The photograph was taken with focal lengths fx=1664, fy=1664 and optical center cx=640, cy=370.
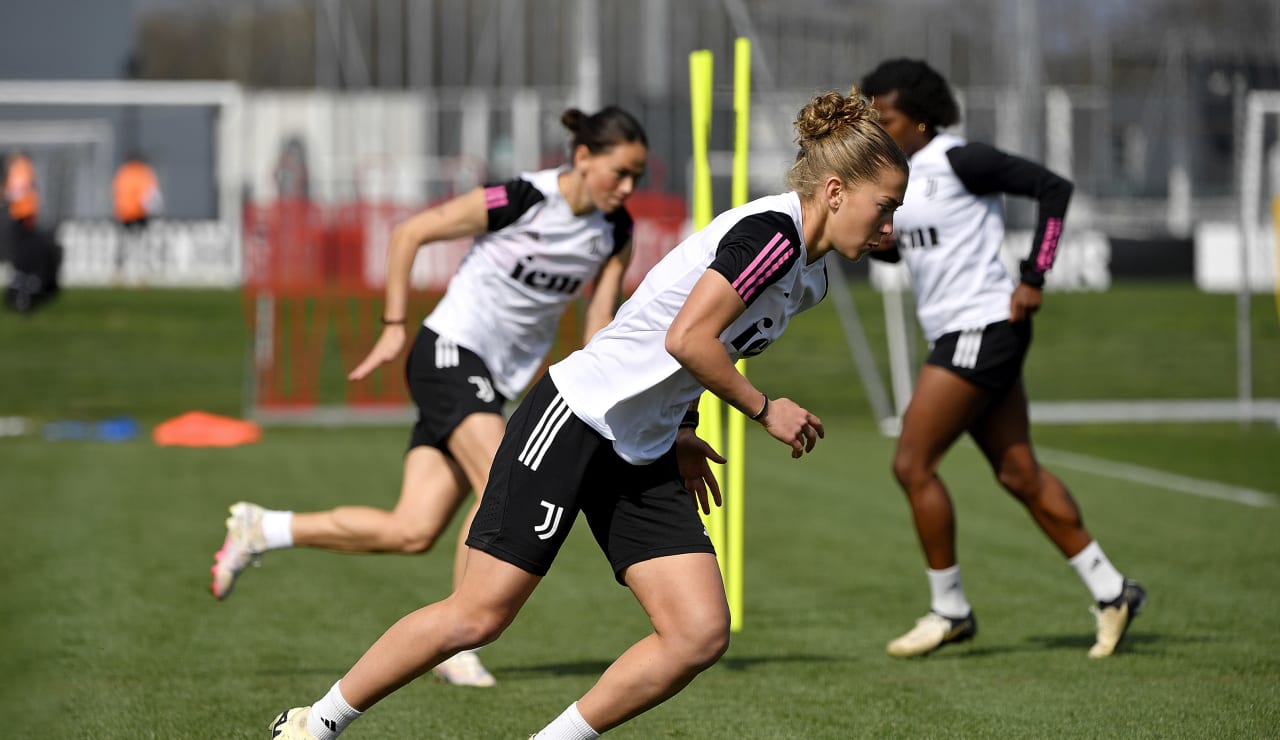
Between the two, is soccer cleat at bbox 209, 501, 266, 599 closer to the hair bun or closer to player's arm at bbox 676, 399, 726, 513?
player's arm at bbox 676, 399, 726, 513

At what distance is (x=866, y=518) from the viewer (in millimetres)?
10438

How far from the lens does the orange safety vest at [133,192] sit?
2866 cm

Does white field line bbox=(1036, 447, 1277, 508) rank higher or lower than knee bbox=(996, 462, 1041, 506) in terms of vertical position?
lower

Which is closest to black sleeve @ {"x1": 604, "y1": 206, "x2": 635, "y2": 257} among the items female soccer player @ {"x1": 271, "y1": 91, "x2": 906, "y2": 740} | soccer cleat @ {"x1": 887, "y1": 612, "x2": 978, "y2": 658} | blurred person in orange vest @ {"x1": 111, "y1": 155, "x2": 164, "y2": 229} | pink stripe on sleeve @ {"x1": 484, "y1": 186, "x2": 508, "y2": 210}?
pink stripe on sleeve @ {"x1": 484, "y1": 186, "x2": 508, "y2": 210}

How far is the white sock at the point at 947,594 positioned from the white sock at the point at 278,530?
2.44 metres

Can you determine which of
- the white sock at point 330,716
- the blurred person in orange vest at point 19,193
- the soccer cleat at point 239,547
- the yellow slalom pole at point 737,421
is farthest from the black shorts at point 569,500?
the blurred person in orange vest at point 19,193

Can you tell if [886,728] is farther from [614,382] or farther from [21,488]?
[21,488]

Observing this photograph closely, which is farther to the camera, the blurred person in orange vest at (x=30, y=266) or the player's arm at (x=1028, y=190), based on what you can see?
the blurred person in orange vest at (x=30, y=266)

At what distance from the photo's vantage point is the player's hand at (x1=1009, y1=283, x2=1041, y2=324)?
246 inches

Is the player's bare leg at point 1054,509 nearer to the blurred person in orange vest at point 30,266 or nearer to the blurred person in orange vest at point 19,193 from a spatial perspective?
the blurred person in orange vest at point 30,266

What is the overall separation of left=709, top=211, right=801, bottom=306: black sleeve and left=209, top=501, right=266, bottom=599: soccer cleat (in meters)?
2.88

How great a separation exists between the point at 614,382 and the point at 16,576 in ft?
16.5

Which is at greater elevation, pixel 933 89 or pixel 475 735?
pixel 933 89

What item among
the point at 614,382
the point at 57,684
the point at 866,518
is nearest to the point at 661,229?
the point at 866,518
